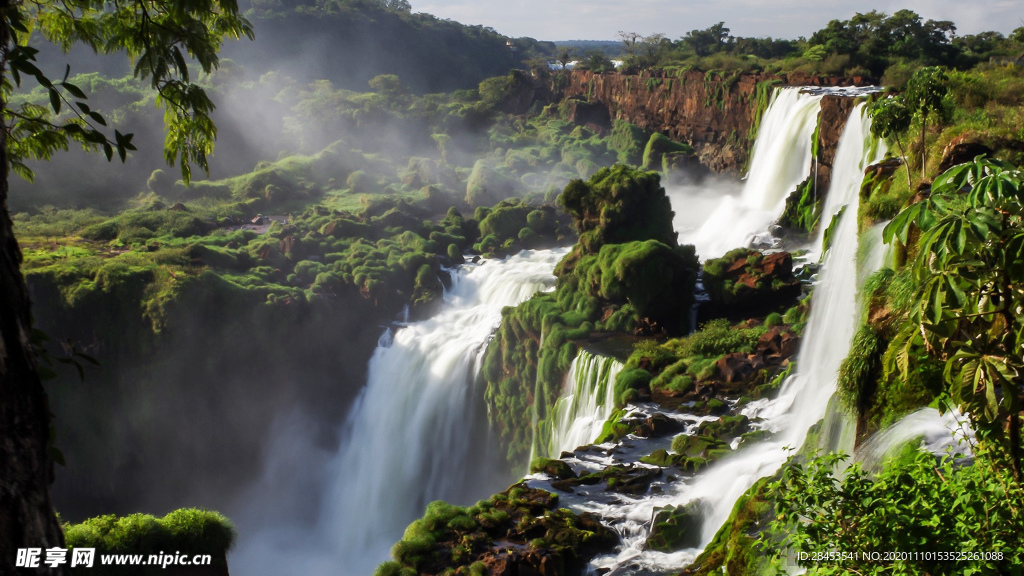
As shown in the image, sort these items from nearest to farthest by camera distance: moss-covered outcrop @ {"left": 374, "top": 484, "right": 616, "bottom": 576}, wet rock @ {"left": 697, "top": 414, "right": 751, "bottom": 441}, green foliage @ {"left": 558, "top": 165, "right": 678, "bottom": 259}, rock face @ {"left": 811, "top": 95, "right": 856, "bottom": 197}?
moss-covered outcrop @ {"left": 374, "top": 484, "right": 616, "bottom": 576} → wet rock @ {"left": 697, "top": 414, "right": 751, "bottom": 441} → rock face @ {"left": 811, "top": 95, "right": 856, "bottom": 197} → green foliage @ {"left": 558, "top": 165, "right": 678, "bottom": 259}

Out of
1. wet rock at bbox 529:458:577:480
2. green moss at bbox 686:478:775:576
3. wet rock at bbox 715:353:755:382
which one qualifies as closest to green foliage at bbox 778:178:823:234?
wet rock at bbox 715:353:755:382

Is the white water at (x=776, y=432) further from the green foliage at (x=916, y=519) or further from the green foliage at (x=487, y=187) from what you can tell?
the green foliage at (x=487, y=187)

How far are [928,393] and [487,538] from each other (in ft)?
26.3

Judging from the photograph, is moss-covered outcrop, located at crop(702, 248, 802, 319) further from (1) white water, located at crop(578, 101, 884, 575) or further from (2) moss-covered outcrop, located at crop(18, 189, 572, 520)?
(2) moss-covered outcrop, located at crop(18, 189, 572, 520)

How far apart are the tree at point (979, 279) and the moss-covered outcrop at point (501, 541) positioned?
845 cm

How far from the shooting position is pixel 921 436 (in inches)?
309

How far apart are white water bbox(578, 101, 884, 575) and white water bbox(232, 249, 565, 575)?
1304cm

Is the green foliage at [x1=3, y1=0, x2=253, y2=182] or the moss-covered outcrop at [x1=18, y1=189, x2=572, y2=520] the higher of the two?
the green foliage at [x1=3, y1=0, x2=253, y2=182]

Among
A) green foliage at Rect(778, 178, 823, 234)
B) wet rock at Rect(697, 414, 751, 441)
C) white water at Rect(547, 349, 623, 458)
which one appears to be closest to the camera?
wet rock at Rect(697, 414, 751, 441)

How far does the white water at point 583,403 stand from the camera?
21.1 m

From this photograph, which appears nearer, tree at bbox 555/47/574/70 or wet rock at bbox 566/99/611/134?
wet rock at bbox 566/99/611/134

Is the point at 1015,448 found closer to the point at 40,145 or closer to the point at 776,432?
the point at 40,145

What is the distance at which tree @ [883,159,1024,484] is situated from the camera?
4.76m

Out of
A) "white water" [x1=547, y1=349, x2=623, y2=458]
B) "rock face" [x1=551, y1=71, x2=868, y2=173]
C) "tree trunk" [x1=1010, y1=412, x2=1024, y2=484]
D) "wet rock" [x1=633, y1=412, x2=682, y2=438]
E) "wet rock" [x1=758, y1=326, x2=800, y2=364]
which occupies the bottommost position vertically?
"white water" [x1=547, y1=349, x2=623, y2=458]
